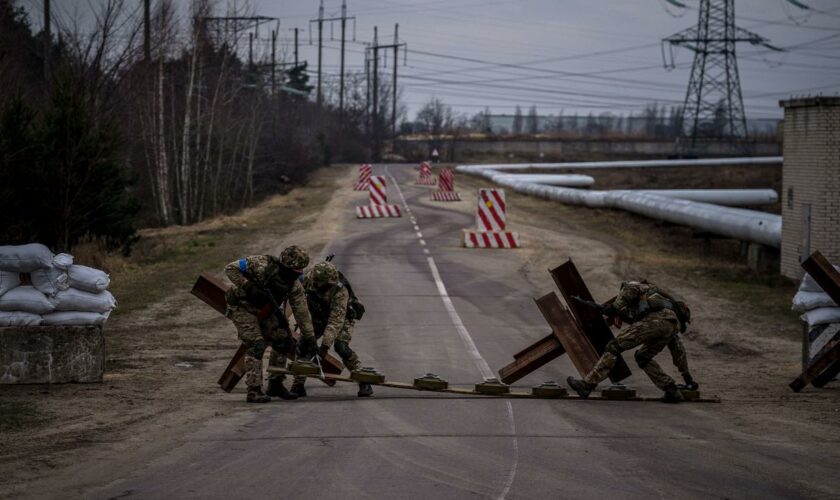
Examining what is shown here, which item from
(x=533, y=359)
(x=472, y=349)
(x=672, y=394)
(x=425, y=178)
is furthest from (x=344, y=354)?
(x=425, y=178)

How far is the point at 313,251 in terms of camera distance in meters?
29.7

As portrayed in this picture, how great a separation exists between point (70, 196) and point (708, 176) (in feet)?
195

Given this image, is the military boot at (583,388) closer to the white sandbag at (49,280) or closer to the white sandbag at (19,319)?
the white sandbag at (49,280)

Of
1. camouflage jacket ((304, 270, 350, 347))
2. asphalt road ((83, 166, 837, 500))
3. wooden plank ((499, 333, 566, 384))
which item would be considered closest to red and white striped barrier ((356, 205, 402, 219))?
asphalt road ((83, 166, 837, 500))

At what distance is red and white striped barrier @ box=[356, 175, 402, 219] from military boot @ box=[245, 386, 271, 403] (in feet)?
95.4

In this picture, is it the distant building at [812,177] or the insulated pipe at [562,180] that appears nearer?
the distant building at [812,177]

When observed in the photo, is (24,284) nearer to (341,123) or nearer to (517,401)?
(517,401)

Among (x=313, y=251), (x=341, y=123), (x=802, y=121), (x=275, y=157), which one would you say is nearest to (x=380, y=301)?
(x=313, y=251)

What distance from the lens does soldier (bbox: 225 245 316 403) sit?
1184 cm

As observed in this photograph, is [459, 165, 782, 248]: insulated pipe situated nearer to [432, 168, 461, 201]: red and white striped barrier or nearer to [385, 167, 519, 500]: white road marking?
[432, 168, 461, 201]: red and white striped barrier

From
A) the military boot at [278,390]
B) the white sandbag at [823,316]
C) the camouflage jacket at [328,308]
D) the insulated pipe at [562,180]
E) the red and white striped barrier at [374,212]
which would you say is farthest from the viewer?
the insulated pipe at [562,180]

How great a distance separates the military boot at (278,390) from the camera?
12.2m

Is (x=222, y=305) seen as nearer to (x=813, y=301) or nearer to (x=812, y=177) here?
(x=813, y=301)

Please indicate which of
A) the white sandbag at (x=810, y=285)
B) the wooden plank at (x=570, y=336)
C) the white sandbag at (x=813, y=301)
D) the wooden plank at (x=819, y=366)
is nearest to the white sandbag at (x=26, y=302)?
the wooden plank at (x=570, y=336)
